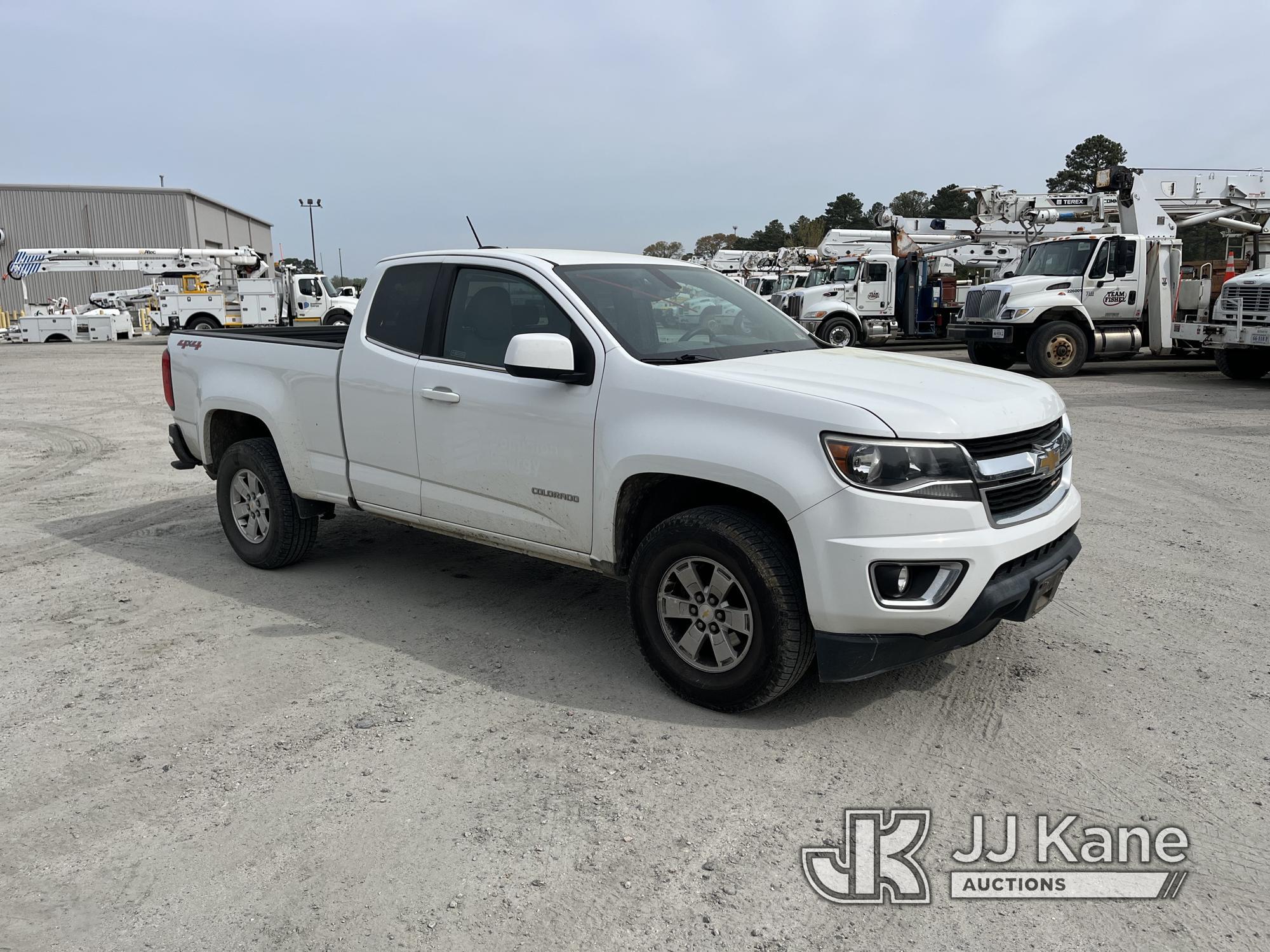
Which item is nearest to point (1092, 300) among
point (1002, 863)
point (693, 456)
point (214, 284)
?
point (693, 456)

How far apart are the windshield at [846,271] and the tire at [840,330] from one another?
1236 mm

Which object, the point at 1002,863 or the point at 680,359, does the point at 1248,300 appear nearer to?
the point at 680,359

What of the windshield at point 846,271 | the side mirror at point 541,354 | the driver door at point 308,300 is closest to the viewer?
the side mirror at point 541,354

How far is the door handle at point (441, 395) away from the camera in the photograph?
470 centimetres

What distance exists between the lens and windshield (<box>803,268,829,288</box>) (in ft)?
84.1

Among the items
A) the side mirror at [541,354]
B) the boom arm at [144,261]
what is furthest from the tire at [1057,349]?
the boom arm at [144,261]

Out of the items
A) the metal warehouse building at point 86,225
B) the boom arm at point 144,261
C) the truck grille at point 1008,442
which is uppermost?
the metal warehouse building at point 86,225

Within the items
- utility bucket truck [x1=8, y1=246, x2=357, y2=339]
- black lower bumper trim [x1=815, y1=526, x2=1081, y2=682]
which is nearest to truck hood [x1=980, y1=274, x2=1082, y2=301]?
black lower bumper trim [x1=815, y1=526, x2=1081, y2=682]

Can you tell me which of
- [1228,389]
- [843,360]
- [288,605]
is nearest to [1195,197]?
[1228,389]

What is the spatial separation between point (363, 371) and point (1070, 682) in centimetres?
379

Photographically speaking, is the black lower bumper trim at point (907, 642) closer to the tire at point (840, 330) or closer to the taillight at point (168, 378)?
the taillight at point (168, 378)

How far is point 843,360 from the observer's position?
444 centimetres

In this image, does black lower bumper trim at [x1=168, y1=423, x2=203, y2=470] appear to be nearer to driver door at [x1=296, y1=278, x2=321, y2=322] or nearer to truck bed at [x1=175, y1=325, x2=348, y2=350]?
truck bed at [x1=175, y1=325, x2=348, y2=350]

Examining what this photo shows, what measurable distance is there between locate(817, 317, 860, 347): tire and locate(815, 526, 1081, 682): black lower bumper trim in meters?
20.9
